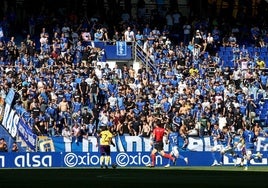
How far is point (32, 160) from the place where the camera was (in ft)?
119

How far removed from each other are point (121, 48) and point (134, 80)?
3269mm

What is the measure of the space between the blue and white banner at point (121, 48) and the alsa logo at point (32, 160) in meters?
9.99

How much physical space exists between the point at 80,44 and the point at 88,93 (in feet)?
12.8

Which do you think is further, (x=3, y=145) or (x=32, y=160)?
(x=3, y=145)

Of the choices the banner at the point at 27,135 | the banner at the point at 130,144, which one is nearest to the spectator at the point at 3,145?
the banner at the point at 27,135

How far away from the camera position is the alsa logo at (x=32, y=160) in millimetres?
35844

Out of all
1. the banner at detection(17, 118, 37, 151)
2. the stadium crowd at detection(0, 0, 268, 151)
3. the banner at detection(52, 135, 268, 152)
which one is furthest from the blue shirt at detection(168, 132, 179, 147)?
the banner at detection(17, 118, 37, 151)

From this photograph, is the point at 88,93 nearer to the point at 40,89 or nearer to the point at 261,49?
the point at 40,89

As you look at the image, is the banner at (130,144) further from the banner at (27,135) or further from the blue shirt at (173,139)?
the banner at (27,135)

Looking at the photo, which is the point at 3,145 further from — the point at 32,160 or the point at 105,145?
the point at 105,145

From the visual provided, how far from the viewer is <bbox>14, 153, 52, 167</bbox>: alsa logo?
3584 centimetres

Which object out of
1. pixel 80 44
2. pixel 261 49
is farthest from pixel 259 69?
pixel 80 44
